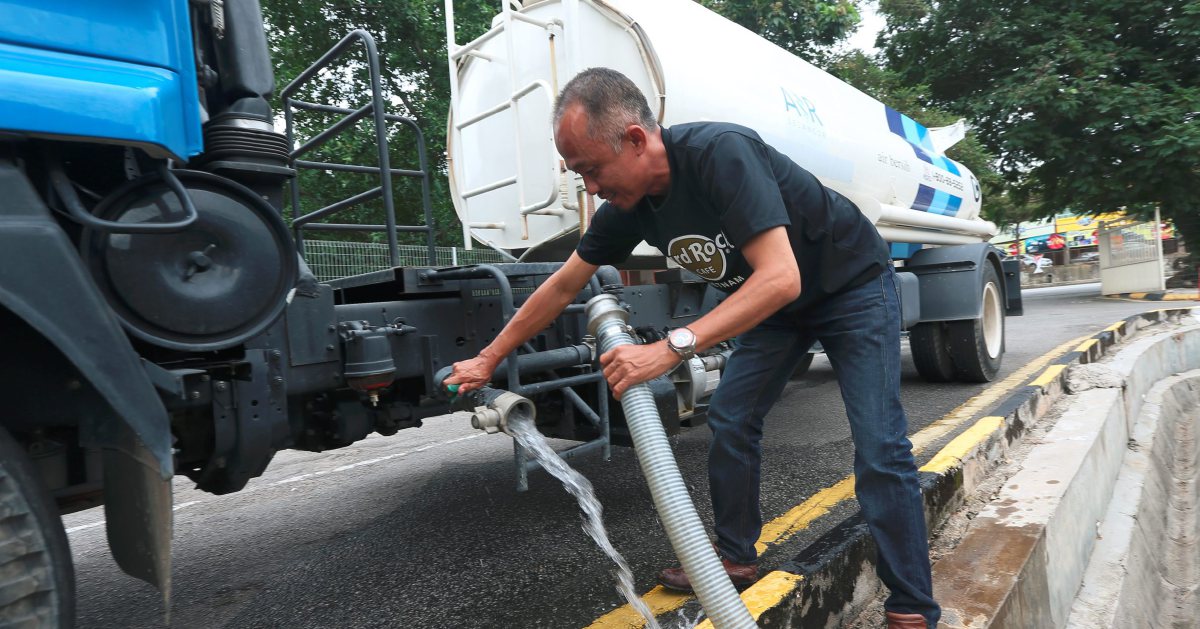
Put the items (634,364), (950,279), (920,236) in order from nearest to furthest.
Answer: (634,364)
(950,279)
(920,236)

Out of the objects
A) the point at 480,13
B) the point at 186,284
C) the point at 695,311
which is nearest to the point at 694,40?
the point at 695,311

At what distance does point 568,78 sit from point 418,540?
8.11 ft

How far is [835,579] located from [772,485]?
5.58 feet

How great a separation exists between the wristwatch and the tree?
54.8 feet

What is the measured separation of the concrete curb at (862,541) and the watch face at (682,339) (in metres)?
0.80

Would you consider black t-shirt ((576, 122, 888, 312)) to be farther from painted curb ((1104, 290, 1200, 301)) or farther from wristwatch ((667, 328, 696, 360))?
painted curb ((1104, 290, 1200, 301))

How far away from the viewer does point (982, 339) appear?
21.8 feet

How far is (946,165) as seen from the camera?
7.77 metres

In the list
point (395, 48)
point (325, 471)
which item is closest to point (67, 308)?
point (325, 471)

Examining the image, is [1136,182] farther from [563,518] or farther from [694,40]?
[563,518]

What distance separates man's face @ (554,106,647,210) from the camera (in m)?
1.97

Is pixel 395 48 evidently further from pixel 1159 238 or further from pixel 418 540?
pixel 1159 238

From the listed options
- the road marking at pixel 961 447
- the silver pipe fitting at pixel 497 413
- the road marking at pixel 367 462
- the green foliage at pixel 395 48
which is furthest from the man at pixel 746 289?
the green foliage at pixel 395 48

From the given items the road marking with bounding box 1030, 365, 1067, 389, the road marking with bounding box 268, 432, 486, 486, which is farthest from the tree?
→ the road marking with bounding box 268, 432, 486, 486
